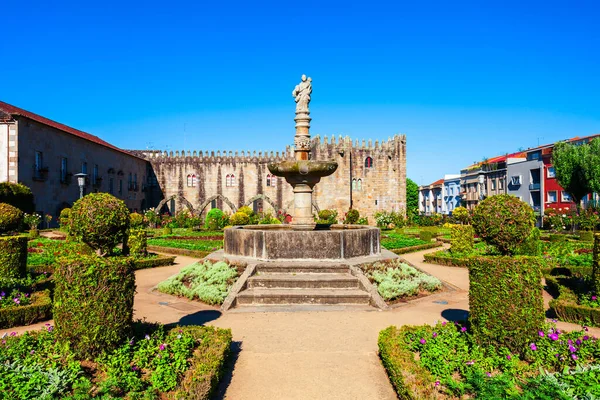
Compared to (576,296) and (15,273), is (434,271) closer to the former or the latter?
(576,296)

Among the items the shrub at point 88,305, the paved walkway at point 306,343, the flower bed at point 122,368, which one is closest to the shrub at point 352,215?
the paved walkway at point 306,343

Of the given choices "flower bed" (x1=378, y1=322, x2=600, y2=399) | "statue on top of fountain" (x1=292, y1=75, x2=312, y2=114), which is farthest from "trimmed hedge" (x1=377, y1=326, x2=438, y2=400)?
"statue on top of fountain" (x1=292, y1=75, x2=312, y2=114)

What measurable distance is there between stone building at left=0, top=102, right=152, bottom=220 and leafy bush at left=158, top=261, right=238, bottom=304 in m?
17.6

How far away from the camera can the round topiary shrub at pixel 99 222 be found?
5.02 metres

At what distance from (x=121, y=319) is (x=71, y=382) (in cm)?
80

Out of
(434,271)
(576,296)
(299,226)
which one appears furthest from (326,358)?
(434,271)

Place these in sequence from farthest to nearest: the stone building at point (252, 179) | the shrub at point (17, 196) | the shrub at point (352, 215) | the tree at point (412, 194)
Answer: the tree at point (412, 194) → the stone building at point (252, 179) → the shrub at point (352, 215) → the shrub at point (17, 196)

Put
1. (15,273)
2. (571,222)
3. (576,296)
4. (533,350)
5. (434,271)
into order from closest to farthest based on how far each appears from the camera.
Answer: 1. (533,350)
2. (576,296)
3. (15,273)
4. (434,271)
5. (571,222)

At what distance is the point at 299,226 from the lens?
12.8 meters

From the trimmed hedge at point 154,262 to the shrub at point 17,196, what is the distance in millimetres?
9923

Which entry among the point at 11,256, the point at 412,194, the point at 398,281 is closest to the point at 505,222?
the point at 398,281

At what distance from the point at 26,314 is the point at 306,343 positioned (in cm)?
488

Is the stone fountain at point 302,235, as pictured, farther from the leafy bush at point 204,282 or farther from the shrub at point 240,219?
the shrub at point 240,219

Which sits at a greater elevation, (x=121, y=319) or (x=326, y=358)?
(x=121, y=319)
